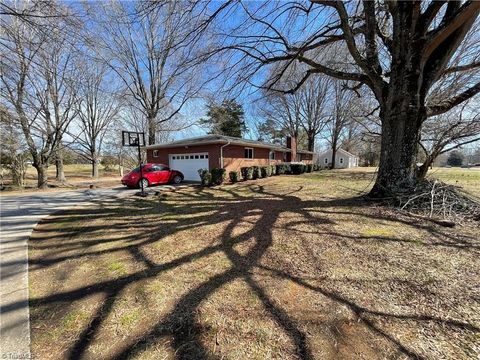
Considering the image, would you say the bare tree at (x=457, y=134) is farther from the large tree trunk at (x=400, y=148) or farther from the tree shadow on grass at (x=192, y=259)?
the tree shadow on grass at (x=192, y=259)

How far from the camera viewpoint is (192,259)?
11.5 ft

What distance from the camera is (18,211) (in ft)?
24.5

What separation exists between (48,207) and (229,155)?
9.68 meters

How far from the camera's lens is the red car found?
12281mm

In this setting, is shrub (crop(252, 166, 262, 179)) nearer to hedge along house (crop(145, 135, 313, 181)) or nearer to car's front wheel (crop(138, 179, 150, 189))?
hedge along house (crop(145, 135, 313, 181))

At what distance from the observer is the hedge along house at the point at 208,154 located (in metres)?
14.2

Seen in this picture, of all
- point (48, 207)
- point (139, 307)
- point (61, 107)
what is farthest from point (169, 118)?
point (139, 307)

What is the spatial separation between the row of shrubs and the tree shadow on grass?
515cm

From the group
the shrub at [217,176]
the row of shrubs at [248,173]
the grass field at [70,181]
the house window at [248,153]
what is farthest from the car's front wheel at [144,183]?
the house window at [248,153]

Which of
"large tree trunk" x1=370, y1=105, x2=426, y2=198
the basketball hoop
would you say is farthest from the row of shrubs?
"large tree trunk" x1=370, y1=105, x2=426, y2=198

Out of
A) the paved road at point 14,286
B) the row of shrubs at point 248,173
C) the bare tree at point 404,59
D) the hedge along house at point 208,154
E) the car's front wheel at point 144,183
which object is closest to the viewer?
the paved road at point 14,286

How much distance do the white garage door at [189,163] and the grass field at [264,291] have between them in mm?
10286

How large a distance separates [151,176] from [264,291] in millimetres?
11681

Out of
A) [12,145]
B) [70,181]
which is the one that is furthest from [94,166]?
[12,145]
